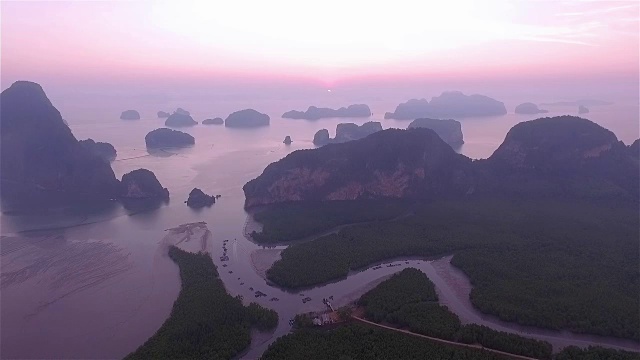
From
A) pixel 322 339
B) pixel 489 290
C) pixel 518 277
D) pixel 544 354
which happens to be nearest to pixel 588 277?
pixel 518 277

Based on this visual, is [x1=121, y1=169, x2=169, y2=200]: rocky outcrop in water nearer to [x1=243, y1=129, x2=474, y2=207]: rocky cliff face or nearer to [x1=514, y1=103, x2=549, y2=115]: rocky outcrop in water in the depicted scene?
[x1=243, y1=129, x2=474, y2=207]: rocky cliff face

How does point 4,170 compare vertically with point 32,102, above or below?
below

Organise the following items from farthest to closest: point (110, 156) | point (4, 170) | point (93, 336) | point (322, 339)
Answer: point (110, 156) < point (4, 170) < point (93, 336) < point (322, 339)

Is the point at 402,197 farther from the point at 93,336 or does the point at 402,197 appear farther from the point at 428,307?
the point at 93,336

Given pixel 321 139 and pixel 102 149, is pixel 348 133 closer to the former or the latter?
pixel 321 139

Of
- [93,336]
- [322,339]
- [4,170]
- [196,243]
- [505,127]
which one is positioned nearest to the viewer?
[322,339]

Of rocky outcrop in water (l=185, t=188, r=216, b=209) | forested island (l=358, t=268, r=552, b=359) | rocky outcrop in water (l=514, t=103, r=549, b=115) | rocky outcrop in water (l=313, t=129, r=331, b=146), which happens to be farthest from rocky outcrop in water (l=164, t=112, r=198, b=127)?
rocky outcrop in water (l=514, t=103, r=549, b=115)
